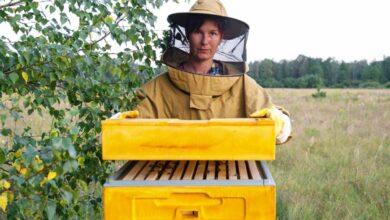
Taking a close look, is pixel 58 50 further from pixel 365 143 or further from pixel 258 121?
pixel 365 143

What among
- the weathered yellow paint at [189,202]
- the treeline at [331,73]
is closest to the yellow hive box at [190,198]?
the weathered yellow paint at [189,202]

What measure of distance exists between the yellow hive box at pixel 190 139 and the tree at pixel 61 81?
0.18 m

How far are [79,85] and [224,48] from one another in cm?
94

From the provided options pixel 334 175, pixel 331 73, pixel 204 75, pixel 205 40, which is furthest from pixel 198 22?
pixel 331 73

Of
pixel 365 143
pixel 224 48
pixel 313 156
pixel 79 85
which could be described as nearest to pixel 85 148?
pixel 79 85

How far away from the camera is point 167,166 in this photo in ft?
8.40

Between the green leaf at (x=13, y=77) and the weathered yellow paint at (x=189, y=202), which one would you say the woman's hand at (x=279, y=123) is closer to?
the weathered yellow paint at (x=189, y=202)

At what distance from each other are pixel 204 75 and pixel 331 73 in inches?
2463

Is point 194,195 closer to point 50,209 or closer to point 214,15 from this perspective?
point 50,209

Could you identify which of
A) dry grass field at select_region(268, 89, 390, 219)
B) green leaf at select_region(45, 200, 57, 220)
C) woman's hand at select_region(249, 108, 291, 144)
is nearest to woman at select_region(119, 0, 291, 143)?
woman's hand at select_region(249, 108, 291, 144)

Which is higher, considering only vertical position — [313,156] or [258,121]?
[258,121]

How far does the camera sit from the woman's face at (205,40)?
3.05m

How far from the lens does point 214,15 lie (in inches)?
114

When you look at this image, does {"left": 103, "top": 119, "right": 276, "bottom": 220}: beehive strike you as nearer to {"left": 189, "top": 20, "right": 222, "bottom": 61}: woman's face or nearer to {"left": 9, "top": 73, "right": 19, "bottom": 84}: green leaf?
{"left": 9, "top": 73, "right": 19, "bottom": 84}: green leaf
